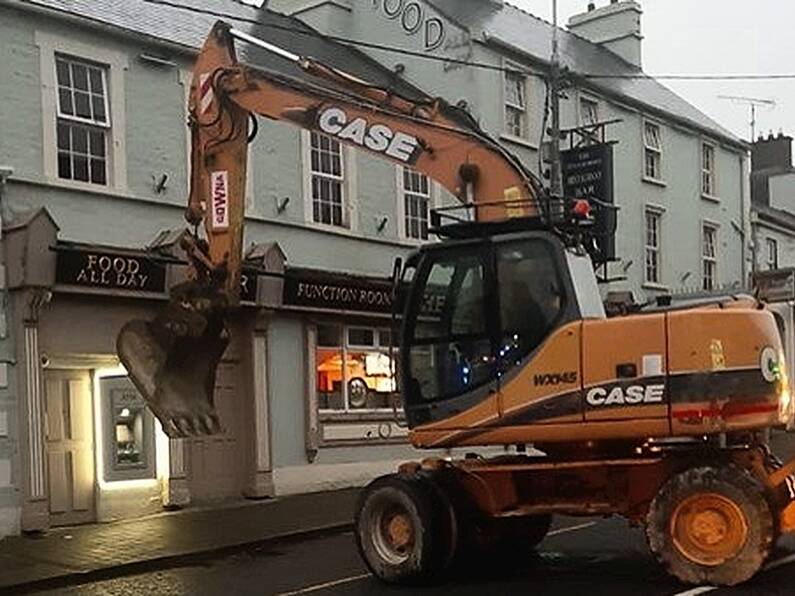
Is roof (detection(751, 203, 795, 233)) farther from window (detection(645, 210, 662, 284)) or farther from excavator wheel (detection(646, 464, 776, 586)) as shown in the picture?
excavator wheel (detection(646, 464, 776, 586))

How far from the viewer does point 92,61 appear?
1583 centimetres

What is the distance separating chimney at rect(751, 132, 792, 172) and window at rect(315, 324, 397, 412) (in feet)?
76.3

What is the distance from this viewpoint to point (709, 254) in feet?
97.6

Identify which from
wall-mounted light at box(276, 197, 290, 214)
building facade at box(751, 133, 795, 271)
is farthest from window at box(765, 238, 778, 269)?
wall-mounted light at box(276, 197, 290, 214)

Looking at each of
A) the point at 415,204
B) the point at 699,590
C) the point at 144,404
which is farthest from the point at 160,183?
the point at 699,590

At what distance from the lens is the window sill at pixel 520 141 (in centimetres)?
2252

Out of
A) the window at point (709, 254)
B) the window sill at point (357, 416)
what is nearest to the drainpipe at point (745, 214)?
the window at point (709, 254)

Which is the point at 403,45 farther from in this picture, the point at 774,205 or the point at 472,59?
the point at 774,205

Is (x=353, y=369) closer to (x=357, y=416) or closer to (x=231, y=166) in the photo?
(x=357, y=416)

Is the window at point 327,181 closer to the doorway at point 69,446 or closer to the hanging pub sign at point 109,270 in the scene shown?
the hanging pub sign at point 109,270

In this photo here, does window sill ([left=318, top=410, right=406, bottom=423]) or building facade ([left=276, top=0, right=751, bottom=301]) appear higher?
building facade ([left=276, top=0, right=751, bottom=301])

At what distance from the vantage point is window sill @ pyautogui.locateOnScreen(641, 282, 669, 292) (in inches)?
1061

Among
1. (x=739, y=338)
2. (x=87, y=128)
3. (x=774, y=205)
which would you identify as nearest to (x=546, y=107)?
(x=87, y=128)

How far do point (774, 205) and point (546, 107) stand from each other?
17.8m
